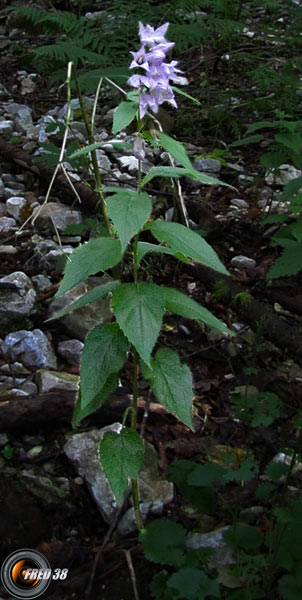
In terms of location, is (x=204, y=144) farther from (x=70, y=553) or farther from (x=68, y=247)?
(x=70, y=553)

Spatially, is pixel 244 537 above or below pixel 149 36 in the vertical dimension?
below

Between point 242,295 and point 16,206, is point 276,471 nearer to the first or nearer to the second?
point 242,295

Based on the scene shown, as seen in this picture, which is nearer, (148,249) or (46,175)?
(148,249)

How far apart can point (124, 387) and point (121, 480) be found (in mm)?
979

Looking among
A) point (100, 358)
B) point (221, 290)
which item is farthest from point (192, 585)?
point (221, 290)

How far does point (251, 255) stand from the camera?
358 cm

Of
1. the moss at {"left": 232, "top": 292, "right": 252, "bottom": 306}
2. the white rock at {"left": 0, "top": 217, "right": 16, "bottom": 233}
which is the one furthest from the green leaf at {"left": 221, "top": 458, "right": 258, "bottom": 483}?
the white rock at {"left": 0, "top": 217, "right": 16, "bottom": 233}

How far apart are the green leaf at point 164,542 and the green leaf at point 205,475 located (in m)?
0.15

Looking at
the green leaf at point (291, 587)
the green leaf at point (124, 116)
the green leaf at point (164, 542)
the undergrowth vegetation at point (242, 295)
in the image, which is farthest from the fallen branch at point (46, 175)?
the green leaf at point (291, 587)

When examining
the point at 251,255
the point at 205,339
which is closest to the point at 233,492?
the point at 205,339

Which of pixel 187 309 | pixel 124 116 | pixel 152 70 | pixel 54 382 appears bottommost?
pixel 54 382

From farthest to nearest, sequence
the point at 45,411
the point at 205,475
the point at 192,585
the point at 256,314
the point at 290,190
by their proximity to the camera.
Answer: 1. the point at 290,190
2. the point at 256,314
3. the point at 45,411
4. the point at 205,475
5. the point at 192,585

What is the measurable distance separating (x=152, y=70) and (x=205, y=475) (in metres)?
1.19

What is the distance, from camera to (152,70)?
143 cm
